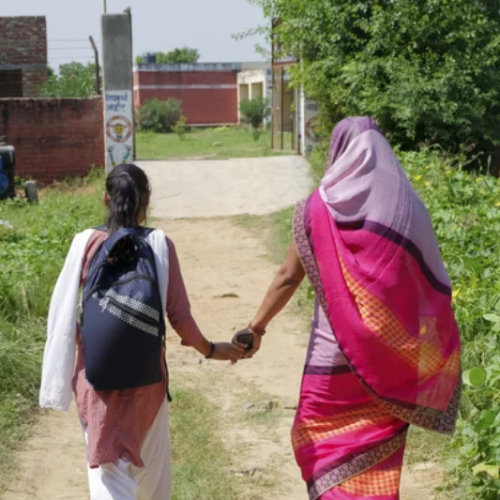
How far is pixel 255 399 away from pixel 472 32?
1061 cm

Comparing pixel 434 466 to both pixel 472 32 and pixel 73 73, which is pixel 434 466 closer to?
pixel 472 32

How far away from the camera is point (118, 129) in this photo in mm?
18906

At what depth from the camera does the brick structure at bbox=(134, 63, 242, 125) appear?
4519 centimetres

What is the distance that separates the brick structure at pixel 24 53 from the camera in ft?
76.8

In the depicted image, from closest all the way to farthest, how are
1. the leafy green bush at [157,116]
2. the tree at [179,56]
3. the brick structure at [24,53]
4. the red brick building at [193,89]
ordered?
the brick structure at [24,53] → the leafy green bush at [157,116] → the red brick building at [193,89] → the tree at [179,56]

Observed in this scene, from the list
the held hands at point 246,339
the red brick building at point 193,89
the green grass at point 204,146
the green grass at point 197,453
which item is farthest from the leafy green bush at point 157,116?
the held hands at point 246,339

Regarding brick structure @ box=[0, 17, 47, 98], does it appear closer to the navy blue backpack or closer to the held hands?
the held hands

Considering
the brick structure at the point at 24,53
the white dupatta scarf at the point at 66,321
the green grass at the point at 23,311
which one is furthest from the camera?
the brick structure at the point at 24,53

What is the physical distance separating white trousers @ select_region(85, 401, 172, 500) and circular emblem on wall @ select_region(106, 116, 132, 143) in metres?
15.6

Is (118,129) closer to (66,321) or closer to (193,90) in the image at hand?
(66,321)

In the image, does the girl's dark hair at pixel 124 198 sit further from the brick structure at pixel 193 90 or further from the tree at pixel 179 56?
the tree at pixel 179 56

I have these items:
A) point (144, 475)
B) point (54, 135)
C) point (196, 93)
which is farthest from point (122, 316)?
point (196, 93)

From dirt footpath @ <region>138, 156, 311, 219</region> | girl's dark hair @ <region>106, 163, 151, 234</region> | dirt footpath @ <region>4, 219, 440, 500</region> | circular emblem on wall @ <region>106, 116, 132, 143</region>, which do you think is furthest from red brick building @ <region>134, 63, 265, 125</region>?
girl's dark hair @ <region>106, 163, 151, 234</region>

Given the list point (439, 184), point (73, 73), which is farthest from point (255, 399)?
point (73, 73)
